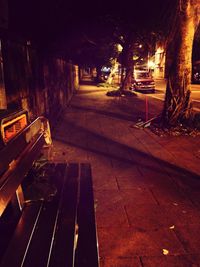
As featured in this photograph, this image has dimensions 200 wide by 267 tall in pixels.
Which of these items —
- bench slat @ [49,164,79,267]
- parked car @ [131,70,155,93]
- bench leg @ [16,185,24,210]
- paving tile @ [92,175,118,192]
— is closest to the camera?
bench slat @ [49,164,79,267]

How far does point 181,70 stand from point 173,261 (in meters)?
7.43

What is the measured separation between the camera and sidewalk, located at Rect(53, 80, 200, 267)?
3.17 metres

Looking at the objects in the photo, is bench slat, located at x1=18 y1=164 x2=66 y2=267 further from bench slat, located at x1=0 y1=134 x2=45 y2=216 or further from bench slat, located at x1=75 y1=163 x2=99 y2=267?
bench slat, located at x1=0 y1=134 x2=45 y2=216

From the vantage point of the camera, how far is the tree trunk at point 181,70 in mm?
8859

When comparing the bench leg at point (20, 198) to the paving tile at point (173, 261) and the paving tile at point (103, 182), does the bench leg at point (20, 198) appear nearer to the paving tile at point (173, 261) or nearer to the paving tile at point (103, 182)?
the paving tile at point (173, 261)

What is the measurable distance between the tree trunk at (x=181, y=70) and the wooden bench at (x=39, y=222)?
7.23 m

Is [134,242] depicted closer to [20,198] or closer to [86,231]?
[86,231]

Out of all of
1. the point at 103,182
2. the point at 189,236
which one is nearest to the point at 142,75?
the point at 103,182

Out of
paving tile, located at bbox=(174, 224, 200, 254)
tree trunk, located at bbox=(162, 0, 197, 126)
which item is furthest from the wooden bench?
tree trunk, located at bbox=(162, 0, 197, 126)

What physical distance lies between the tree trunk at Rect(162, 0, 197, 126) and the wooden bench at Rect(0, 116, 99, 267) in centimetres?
723

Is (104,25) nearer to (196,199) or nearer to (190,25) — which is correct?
(190,25)

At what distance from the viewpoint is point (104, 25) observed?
2198cm

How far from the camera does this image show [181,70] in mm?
9141

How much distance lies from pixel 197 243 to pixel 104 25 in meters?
21.4
